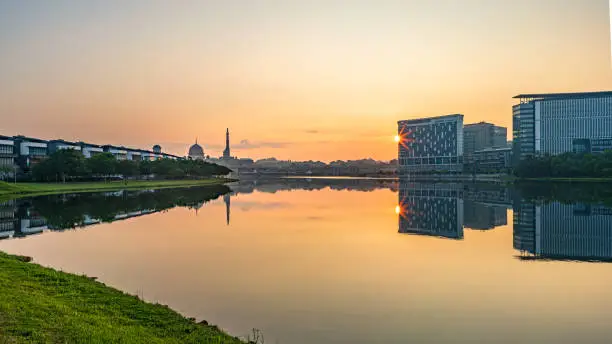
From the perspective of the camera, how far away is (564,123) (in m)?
180

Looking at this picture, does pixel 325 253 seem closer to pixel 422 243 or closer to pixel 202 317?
pixel 422 243

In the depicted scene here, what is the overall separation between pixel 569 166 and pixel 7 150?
14138cm

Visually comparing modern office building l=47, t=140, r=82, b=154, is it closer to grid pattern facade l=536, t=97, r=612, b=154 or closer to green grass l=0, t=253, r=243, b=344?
green grass l=0, t=253, r=243, b=344

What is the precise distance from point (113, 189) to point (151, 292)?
7717 cm

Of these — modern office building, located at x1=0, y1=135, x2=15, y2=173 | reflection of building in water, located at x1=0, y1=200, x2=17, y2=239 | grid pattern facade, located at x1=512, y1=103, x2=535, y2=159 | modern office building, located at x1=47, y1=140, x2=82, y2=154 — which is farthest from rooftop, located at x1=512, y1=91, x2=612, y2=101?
reflection of building in water, located at x1=0, y1=200, x2=17, y2=239

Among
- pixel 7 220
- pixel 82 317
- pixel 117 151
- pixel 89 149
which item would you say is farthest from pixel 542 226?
pixel 117 151

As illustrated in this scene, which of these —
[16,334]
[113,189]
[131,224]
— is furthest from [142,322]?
[113,189]

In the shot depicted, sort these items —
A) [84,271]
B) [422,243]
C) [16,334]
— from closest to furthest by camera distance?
[16,334] → [84,271] → [422,243]

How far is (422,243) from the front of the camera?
28453 millimetres

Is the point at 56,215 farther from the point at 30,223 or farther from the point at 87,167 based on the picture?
the point at 87,167

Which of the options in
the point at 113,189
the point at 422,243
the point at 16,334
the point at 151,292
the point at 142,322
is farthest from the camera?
the point at 113,189

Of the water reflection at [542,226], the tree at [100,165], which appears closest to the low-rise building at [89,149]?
the tree at [100,165]

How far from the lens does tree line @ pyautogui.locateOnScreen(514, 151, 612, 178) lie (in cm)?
11219

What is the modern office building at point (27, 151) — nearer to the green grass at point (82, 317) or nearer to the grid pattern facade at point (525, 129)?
the green grass at point (82, 317)
